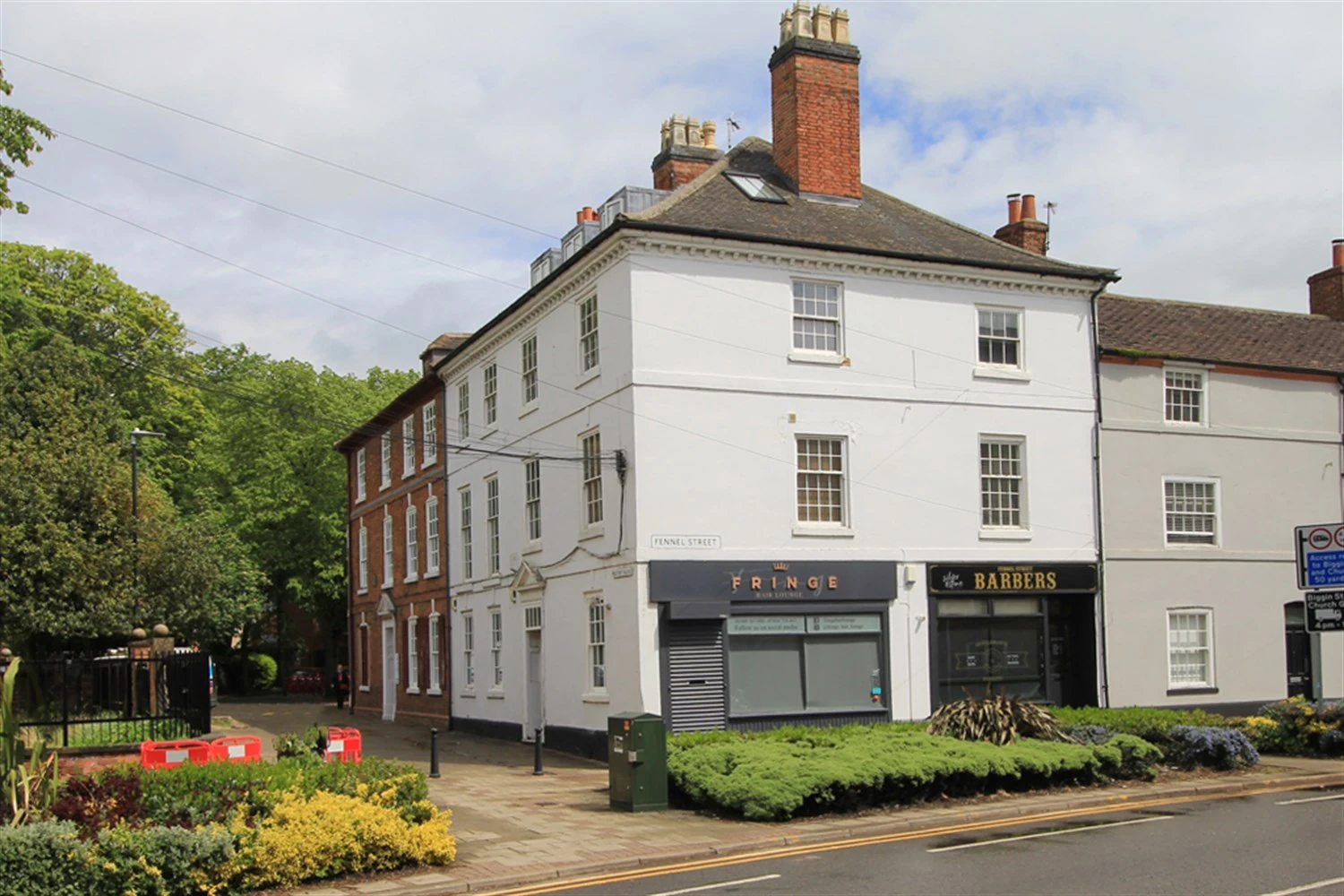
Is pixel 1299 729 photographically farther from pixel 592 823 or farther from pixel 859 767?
pixel 592 823

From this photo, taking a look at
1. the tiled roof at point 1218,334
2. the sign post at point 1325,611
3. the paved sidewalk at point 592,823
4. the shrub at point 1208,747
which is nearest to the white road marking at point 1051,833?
the paved sidewalk at point 592,823

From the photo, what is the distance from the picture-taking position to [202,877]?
12.0 m

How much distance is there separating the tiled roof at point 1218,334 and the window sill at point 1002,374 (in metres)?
2.23

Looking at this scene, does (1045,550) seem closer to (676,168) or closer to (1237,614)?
(1237,614)

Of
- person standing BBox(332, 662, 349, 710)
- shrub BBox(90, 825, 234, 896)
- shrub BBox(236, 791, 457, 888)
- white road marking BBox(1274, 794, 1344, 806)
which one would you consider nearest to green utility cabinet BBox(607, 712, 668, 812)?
shrub BBox(236, 791, 457, 888)

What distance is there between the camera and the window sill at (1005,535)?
25641 mm

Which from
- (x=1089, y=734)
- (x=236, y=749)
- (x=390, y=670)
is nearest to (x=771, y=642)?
(x=1089, y=734)

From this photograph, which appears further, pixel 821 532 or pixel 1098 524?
pixel 1098 524

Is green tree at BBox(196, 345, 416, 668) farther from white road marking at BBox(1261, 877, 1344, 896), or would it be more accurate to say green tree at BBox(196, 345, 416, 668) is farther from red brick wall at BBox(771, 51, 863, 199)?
white road marking at BBox(1261, 877, 1344, 896)

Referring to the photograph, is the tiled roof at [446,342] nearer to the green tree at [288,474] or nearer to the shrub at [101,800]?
the green tree at [288,474]

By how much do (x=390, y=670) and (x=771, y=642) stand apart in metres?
19.0

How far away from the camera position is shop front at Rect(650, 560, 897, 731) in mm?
22516

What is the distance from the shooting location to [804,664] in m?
23.7

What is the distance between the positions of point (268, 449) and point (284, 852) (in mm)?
40956
